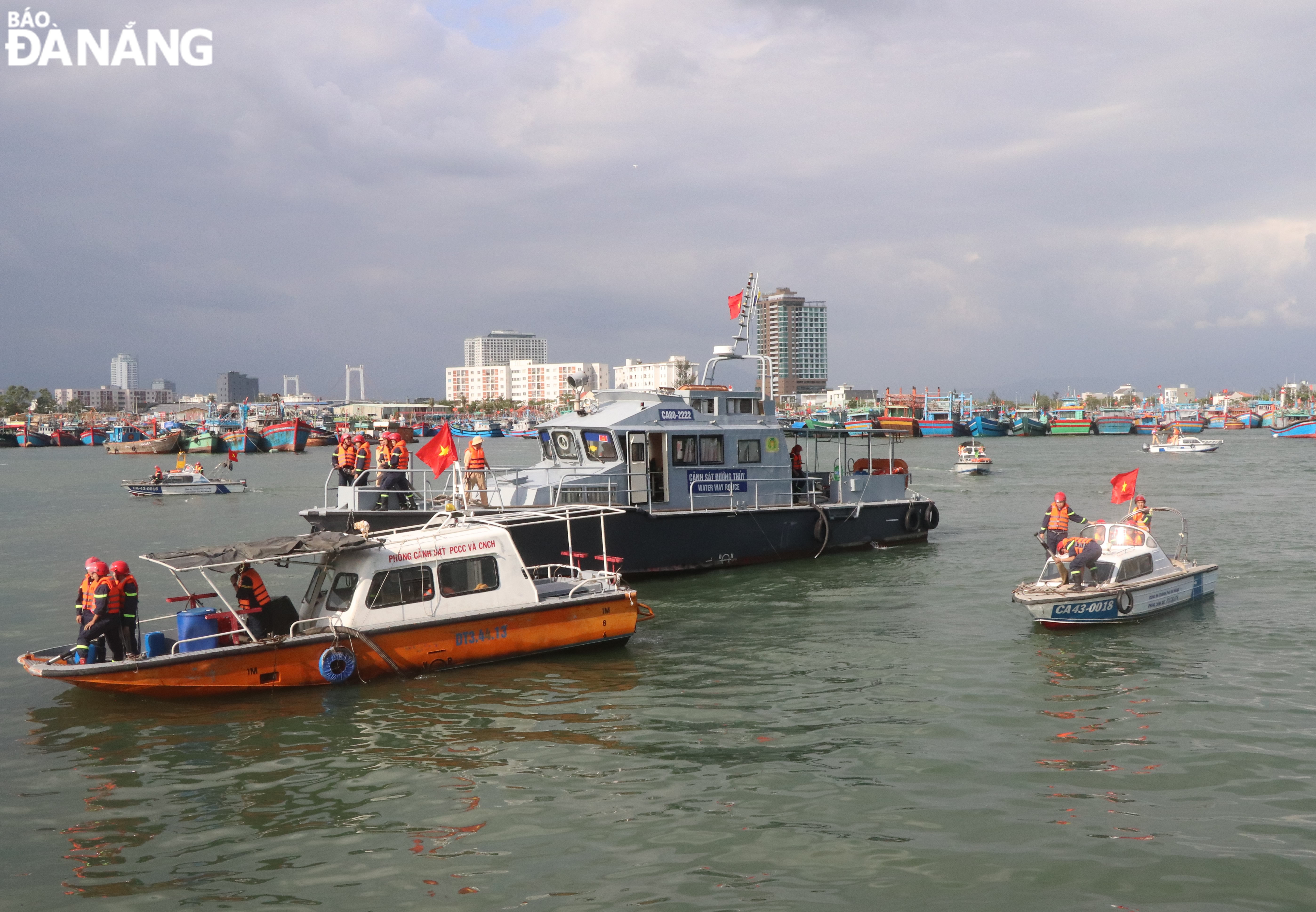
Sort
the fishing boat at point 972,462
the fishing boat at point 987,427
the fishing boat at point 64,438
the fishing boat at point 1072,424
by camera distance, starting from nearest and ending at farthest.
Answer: the fishing boat at point 972,462
the fishing boat at point 987,427
the fishing boat at point 1072,424
the fishing boat at point 64,438

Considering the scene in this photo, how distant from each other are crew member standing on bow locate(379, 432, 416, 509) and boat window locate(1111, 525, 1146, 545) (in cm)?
1366

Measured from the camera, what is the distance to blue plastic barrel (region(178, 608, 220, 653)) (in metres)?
13.0

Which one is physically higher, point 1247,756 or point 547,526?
point 547,526

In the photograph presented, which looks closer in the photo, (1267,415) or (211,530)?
(211,530)

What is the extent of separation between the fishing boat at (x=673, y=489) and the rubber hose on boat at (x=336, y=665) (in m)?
5.22

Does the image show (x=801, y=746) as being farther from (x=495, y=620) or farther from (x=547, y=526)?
(x=547, y=526)

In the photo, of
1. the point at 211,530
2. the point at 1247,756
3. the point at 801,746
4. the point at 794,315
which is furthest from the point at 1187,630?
the point at 794,315

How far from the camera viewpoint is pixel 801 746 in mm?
11000

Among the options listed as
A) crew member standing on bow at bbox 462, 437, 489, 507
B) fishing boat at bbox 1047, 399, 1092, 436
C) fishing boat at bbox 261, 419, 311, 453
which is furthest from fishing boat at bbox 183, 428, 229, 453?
fishing boat at bbox 1047, 399, 1092, 436

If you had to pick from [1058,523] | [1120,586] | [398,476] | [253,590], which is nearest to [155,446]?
[398,476]

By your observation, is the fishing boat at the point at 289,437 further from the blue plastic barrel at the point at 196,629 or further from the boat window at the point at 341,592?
the blue plastic barrel at the point at 196,629

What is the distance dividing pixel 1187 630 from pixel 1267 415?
192 m

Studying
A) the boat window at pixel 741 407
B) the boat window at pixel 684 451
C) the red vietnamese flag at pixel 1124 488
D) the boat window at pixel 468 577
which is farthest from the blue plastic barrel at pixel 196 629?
the red vietnamese flag at pixel 1124 488

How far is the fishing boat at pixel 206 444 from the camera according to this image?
4087 inches
